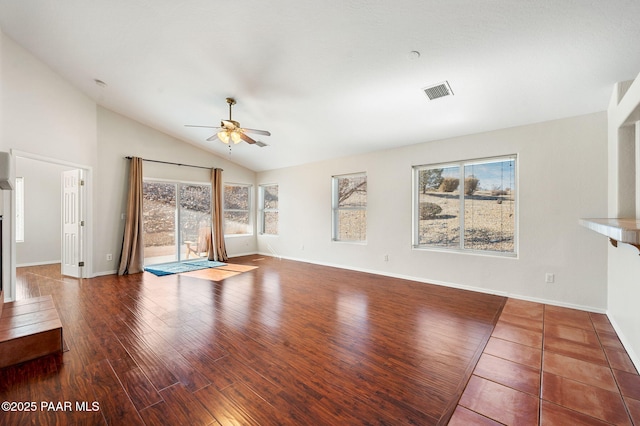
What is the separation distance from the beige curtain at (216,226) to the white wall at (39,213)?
134 inches

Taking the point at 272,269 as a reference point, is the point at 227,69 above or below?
above

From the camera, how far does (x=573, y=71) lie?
2.69 meters

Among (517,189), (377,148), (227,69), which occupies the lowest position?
(517,189)

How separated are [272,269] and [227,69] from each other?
390cm

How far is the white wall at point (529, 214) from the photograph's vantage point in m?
3.31

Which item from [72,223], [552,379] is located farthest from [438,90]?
[72,223]

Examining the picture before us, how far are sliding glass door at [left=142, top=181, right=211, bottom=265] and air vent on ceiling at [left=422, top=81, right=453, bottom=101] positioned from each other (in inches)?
223

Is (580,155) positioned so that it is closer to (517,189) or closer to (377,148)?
(517,189)

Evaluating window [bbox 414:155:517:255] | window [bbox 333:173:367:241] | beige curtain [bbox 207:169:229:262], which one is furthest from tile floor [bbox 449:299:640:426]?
beige curtain [bbox 207:169:229:262]

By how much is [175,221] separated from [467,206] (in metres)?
6.26

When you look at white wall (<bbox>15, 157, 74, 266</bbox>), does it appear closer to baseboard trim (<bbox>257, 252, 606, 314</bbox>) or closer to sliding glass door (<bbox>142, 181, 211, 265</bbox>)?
sliding glass door (<bbox>142, 181, 211, 265</bbox>)

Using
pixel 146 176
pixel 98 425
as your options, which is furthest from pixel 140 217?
pixel 98 425

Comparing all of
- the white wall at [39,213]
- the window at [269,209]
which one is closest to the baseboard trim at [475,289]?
the window at [269,209]

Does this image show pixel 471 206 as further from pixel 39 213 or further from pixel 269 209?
pixel 39 213
